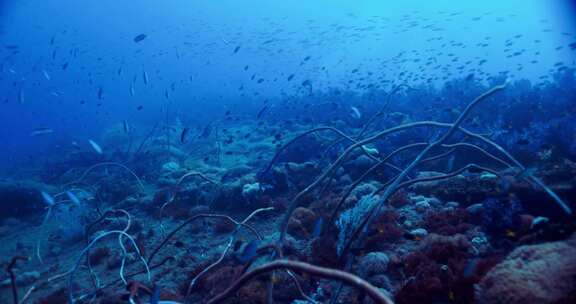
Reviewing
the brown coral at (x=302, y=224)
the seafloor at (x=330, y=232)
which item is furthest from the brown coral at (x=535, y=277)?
the brown coral at (x=302, y=224)

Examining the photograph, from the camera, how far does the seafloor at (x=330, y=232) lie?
3475 millimetres

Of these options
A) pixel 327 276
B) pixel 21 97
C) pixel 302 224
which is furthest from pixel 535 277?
pixel 21 97

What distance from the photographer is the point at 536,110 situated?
13188mm

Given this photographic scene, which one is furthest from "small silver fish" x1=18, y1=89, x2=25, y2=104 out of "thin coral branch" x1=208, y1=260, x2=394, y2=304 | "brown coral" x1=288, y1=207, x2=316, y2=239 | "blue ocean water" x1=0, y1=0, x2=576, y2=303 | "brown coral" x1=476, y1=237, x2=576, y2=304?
"brown coral" x1=476, y1=237, x2=576, y2=304

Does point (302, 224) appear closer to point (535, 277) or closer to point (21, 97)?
point (535, 277)

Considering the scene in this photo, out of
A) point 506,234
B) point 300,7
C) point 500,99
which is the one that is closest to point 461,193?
point 506,234

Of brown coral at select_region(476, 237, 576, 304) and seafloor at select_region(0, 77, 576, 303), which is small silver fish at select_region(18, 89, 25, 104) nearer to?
seafloor at select_region(0, 77, 576, 303)

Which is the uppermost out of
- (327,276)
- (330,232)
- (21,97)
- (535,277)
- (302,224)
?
(327,276)

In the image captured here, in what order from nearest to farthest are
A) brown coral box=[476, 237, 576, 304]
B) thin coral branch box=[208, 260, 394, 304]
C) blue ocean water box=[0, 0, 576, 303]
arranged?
thin coral branch box=[208, 260, 394, 304] → brown coral box=[476, 237, 576, 304] → blue ocean water box=[0, 0, 576, 303]

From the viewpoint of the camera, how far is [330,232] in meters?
6.12

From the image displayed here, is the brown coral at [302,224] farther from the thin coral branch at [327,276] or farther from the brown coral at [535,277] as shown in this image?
the thin coral branch at [327,276]

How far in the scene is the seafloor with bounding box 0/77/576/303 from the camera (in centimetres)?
347

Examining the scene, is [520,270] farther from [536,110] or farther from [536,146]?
[536,110]

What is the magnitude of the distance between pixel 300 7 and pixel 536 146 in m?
137
